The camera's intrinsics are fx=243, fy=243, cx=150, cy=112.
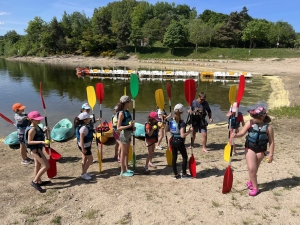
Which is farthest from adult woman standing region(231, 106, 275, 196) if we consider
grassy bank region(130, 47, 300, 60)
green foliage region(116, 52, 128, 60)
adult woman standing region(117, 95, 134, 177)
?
green foliage region(116, 52, 128, 60)

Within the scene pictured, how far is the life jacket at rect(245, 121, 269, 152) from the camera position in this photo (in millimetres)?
4203

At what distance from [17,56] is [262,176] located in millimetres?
94327

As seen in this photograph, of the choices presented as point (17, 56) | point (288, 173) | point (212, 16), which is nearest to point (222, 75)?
point (288, 173)

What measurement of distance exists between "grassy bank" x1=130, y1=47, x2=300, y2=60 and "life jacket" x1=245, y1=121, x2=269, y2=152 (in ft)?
148

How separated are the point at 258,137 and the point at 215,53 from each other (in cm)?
5389

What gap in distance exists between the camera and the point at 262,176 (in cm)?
538

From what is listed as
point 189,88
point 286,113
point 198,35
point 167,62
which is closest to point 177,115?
point 189,88

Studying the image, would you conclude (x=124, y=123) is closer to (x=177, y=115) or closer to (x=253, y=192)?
(x=177, y=115)

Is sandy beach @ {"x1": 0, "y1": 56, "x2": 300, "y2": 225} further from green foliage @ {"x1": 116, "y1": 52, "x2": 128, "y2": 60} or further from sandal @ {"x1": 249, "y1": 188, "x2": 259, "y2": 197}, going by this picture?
green foliage @ {"x1": 116, "y1": 52, "x2": 128, "y2": 60}

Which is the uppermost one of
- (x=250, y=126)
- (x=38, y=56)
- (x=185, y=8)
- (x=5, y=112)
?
(x=185, y=8)

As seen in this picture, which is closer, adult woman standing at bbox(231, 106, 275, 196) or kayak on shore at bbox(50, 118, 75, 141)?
adult woman standing at bbox(231, 106, 275, 196)

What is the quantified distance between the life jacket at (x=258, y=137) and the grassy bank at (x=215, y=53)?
148 ft

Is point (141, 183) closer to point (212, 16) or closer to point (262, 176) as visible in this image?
point (262, 176)

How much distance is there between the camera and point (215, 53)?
180 feet
